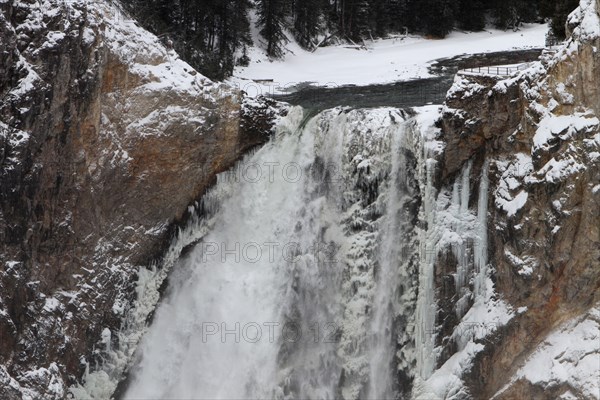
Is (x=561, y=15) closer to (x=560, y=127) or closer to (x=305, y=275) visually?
(x=560, y=127)

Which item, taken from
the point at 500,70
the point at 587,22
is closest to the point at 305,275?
the point at 500,70

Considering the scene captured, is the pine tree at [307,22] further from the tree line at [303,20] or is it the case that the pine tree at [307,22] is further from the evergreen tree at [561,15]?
the evergreen tree at [561,15]

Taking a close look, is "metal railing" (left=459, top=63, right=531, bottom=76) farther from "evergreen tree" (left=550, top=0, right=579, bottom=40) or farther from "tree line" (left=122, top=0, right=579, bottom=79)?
"tree line" (left=122, top=0, right=579, bottom=79)

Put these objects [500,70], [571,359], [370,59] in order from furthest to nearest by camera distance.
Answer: [370,59]
[500,70]
[571,359]

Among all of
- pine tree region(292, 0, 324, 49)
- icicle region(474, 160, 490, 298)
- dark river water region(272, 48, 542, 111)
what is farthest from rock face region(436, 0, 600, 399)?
pine tree region(292, 0, 324, 49)

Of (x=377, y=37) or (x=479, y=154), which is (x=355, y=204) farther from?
(x=377, y=37)

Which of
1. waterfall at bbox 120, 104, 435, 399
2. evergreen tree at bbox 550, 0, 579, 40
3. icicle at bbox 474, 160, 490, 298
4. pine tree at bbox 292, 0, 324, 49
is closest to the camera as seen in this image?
icicle at bbox 474, 160, 490, 298

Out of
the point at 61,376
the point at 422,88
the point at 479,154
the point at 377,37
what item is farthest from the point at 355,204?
the point at 377,37
